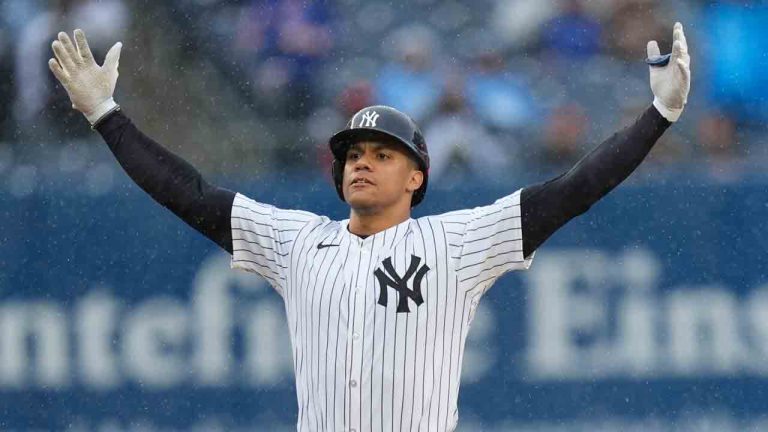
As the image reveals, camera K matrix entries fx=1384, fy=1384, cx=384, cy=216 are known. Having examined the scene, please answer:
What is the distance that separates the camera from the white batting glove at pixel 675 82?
4008 mm

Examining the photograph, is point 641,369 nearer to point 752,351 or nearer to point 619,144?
point 752,351

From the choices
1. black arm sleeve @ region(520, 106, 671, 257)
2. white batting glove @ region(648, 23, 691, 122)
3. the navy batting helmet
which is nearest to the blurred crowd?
the navy batting helmet

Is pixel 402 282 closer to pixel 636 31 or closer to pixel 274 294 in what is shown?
pixel 274 294

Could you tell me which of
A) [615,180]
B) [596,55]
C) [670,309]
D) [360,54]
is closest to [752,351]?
[670,309]

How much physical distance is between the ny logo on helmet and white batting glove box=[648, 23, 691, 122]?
0.87 metres

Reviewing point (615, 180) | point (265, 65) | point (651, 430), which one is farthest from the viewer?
point (265, 65)

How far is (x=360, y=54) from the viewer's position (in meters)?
7.82

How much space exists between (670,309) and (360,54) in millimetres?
2231

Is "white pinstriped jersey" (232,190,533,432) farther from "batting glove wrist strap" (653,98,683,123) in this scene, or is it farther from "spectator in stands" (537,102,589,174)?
"spectator in stands" (537,102,589,174)

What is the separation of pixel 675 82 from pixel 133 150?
168 centimetres

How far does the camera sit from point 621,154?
13.3ft

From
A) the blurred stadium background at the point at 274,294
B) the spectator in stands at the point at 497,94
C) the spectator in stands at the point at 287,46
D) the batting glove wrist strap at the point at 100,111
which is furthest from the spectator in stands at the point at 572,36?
the batting glove wrist strap at the point at 100,111

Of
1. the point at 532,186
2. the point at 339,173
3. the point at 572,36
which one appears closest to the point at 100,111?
the point at 339,173

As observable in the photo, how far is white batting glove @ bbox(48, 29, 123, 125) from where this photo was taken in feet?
14.2
